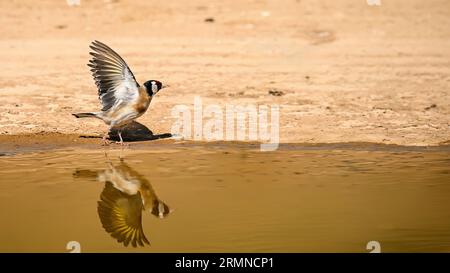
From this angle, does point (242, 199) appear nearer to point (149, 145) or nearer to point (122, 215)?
point (122, 215)

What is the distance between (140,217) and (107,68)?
3.02 meters

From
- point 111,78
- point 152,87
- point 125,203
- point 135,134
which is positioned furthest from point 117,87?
point 125,203

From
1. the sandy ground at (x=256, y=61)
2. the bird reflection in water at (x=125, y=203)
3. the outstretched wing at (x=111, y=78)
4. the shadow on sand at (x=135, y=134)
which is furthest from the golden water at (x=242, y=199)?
the sandy ground at (x=256, y=61)

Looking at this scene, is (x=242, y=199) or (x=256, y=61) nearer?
(x=242, y=199)

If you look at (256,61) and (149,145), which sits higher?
(256,61)

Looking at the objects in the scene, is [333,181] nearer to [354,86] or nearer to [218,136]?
[218,136]

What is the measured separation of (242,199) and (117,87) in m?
2.86

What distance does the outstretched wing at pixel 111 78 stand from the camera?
10.6 metres

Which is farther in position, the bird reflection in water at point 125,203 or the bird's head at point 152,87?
the bird's head at point 152,87

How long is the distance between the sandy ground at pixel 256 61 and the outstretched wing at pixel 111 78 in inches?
40.7

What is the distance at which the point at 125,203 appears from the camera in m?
8.45

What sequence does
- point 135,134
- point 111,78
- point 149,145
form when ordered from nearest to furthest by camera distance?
1. point 111,78
2. point 149,145
3. point 135,134

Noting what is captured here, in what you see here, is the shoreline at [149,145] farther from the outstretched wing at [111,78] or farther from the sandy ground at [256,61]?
the outstretched wing at [111,78]

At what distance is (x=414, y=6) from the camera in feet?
60.6
